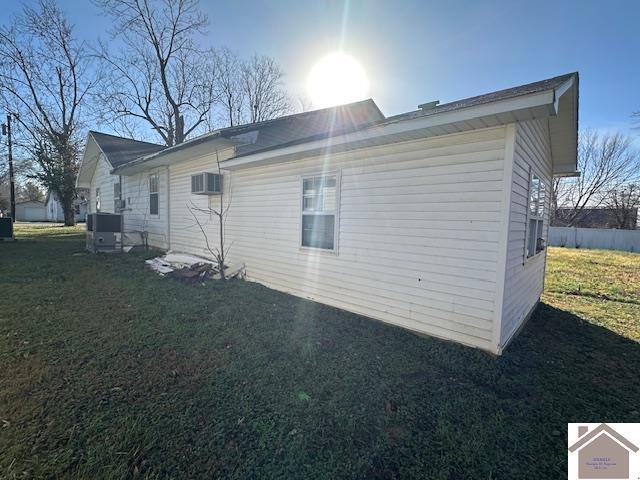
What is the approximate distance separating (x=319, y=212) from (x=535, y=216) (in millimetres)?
3517

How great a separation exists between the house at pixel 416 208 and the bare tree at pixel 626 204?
103 ft

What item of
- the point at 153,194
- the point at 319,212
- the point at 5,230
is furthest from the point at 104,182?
the point at 319,212

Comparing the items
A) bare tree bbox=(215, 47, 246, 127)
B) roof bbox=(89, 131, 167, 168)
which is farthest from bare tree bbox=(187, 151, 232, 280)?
bare tree bbox=(215, 47, 246, 127)

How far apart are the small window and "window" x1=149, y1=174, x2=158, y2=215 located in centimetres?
757

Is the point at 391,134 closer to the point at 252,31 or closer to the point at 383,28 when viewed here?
the point at 383,28

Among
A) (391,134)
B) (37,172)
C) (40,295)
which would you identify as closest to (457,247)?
(391,134)

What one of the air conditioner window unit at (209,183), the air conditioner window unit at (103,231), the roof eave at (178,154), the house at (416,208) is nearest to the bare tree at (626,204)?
the house at (416,208)

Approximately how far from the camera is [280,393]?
264 cm

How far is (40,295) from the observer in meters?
5.14

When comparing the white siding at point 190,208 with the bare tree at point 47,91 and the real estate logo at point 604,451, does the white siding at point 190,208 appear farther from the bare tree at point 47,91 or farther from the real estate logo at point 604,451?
the bare tree at point 47,91

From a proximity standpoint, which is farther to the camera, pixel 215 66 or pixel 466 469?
pixel 215 66

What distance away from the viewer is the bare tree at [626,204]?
2730cm

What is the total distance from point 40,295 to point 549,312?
9.15 m

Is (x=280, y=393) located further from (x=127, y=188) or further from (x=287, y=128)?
(x=127, y=188)
